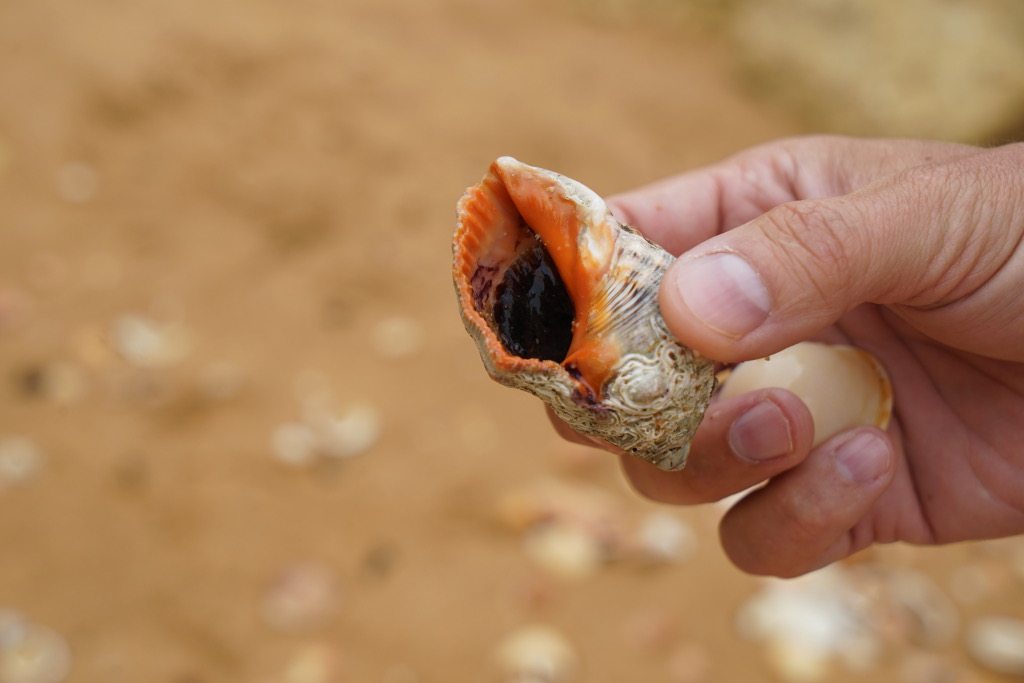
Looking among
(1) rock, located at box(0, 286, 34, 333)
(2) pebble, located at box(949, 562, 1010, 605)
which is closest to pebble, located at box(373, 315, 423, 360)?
(1) rock, located at box(0, 286, 34, 333)

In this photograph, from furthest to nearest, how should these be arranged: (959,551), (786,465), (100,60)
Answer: (100,60) → (959,551) → (786,465)

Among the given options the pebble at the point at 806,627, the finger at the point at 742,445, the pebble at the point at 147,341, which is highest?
the pebble at the point at 147,341

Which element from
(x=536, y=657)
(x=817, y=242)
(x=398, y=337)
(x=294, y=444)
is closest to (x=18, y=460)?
(x=294, y=444)

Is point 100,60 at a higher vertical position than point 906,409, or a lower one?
higher

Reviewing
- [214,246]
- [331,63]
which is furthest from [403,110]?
[214,246]

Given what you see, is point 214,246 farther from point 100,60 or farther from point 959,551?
point 959,551

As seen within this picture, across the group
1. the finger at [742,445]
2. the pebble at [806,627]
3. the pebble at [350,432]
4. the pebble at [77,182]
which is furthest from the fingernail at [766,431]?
the pebble at [77,182]

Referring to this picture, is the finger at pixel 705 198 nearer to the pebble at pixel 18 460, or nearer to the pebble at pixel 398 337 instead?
the pebble at pixel 398 337
